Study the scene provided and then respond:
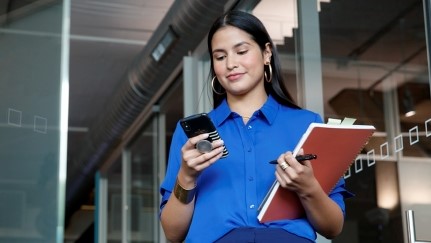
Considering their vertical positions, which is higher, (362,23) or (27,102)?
(362,23)

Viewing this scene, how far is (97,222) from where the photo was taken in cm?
914

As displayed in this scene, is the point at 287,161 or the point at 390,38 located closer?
the point at 287,161

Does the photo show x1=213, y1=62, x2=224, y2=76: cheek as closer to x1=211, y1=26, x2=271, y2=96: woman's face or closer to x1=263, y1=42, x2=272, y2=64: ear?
x1=211, y1=26, x2=271, y2=96: woman's face

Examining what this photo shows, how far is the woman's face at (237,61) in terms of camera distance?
182cm

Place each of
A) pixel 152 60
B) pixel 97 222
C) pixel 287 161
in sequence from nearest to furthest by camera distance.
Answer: pixel 287 161 < pixel 152 60 < pixel 97 222

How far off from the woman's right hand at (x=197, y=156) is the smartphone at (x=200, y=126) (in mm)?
13

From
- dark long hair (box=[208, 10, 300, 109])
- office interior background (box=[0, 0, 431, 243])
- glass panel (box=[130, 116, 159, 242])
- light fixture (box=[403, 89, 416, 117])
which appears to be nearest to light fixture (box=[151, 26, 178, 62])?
office interior background (box=[0, 0, 431, 243])

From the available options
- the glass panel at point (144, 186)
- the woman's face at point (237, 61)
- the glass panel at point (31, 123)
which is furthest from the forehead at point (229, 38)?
the glass panel at point (144, 186)

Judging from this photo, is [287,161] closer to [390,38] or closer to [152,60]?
[390,38]

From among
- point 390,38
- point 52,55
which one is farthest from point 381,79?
point 52,55

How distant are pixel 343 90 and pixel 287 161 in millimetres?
2454

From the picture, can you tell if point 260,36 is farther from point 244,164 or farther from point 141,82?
point 141,82

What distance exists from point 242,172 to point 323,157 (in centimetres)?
17

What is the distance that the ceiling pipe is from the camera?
4.97m
